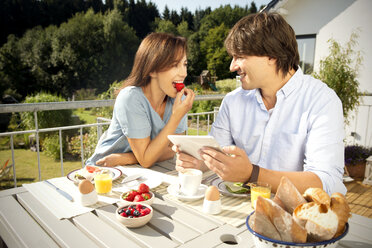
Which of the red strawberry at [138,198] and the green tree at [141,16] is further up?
the green tree at [141,16]

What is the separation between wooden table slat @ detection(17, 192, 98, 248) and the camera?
34.5 inches

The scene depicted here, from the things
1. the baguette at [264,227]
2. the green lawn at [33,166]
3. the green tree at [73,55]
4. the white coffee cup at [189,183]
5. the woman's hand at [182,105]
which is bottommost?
the green lawn at [33,166]

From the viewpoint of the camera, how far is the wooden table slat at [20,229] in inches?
34.7

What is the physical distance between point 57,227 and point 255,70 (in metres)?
1.31

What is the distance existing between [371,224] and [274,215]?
0.62 metres

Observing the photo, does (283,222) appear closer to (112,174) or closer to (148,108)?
(112,174)

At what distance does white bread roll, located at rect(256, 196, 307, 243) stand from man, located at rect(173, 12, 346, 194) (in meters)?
0.68

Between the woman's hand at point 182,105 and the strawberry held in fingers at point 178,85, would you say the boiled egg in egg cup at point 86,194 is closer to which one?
the woman's hand at point 182,105

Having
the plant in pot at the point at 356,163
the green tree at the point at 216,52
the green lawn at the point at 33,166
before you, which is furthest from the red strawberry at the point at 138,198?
the green tree at the point at 216,52

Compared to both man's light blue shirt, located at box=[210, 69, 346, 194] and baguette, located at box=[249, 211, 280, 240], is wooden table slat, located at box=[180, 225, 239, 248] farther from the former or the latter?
man's light blue shirt, located at box=[210, 69, 346, 194]

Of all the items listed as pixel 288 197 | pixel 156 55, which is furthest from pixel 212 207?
pixel 156 55

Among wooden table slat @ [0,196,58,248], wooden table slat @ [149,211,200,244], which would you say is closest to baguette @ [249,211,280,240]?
wooden table slat @ [149,211,200,244]

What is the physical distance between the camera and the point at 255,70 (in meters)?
1.64

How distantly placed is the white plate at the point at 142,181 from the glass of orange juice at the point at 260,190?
47 centimetres
